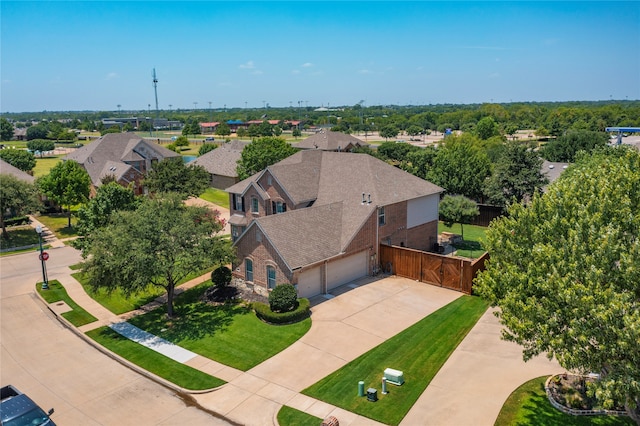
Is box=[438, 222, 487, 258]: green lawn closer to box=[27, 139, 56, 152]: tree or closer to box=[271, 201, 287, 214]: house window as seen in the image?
box=[271, 201, 287, 214]: house window

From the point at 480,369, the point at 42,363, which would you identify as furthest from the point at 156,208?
the point at 480,369

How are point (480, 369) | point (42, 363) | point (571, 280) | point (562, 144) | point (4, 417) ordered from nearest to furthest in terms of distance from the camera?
1. point (571, 280)
2. point (4, 417)
3. point (480, 369)
4. point (42, 363)
5. point (562, 144)

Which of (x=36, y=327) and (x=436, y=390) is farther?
(x=36, y=327)

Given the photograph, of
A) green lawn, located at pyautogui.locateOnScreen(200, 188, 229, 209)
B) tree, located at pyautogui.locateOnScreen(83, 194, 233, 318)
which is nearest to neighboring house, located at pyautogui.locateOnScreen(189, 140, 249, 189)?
green lawn, located at pyautogui.locateOnScreen(200, 188, 229, 209)

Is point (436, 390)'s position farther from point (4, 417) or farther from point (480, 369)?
point (4, 417)

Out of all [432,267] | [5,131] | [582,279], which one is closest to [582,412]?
[582,279]

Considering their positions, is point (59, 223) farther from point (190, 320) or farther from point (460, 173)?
point (460, 173)

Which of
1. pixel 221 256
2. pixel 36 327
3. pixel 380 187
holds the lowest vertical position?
pixel 36 327

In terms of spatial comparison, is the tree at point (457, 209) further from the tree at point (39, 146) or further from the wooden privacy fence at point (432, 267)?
the tree at point (39, 146)
